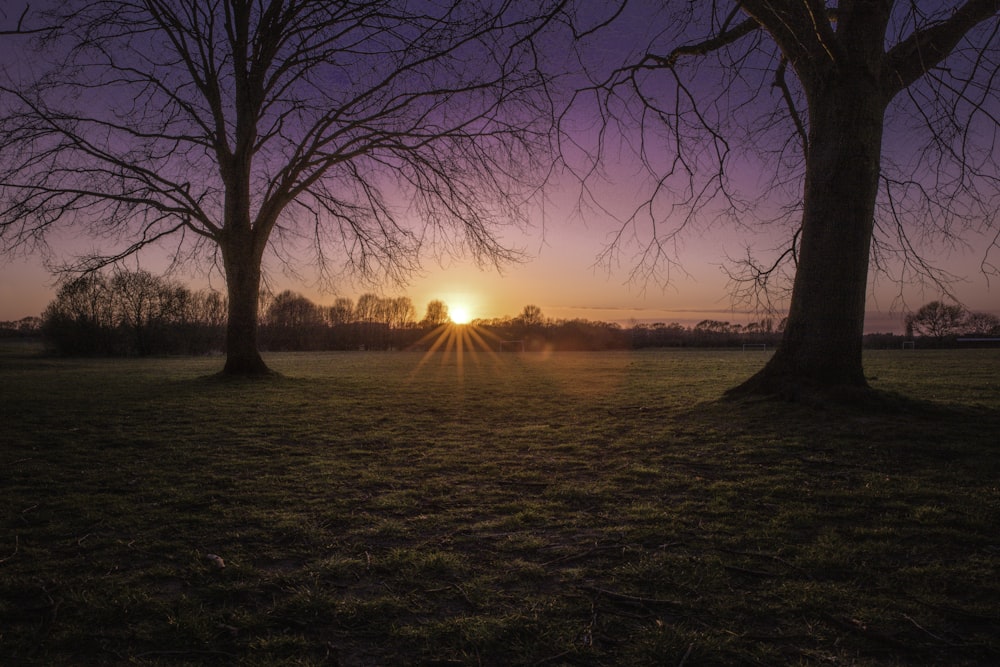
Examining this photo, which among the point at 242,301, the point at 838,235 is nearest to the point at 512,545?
the point at 838,235

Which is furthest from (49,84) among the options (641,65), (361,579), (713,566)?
(713,566)

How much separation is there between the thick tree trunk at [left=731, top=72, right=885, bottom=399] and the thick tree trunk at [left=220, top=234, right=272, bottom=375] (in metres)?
11.5

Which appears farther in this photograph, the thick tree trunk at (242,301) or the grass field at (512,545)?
the thick tree trunk at (242,301)

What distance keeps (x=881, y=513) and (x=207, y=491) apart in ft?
15.6

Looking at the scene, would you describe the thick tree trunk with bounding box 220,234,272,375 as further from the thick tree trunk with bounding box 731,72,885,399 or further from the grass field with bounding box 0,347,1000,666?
the thick tree trunk with bounding box 731,72,885,399

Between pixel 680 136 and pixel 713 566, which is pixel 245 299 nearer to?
pixel 680 136

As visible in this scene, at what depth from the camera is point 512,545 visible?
113 inches

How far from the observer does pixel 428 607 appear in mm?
2209

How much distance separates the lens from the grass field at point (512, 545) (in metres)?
1.96

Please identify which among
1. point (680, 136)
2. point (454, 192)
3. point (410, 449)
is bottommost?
point (410, 449)

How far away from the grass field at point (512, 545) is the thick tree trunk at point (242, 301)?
256 inches

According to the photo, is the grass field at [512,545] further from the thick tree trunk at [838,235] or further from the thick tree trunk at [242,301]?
the thick tree trunk at [242,301]

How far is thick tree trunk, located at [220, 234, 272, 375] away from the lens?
1227 cm

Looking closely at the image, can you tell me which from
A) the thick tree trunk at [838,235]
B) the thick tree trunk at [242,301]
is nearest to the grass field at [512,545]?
the thick tree trunk at [838,235]
